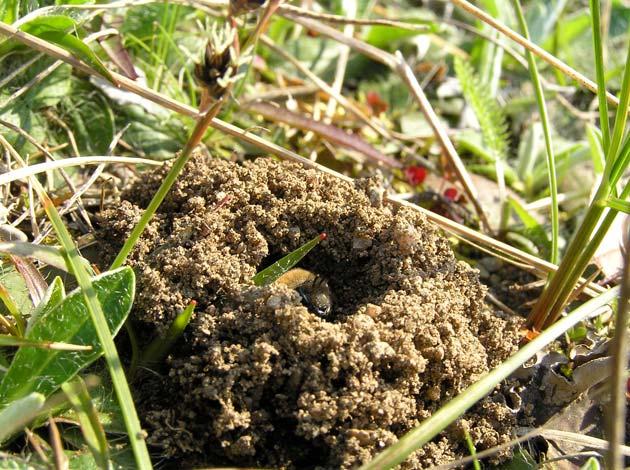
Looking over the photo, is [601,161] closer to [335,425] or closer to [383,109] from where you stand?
[383,109]

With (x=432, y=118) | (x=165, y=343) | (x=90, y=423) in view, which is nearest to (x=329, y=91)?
(x=432, y=118)

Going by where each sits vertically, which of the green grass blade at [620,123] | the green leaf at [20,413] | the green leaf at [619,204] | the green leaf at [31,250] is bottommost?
the green leaf at [20,413]

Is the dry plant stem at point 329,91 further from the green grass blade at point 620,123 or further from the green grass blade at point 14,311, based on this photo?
the green grass blade at point 14,311

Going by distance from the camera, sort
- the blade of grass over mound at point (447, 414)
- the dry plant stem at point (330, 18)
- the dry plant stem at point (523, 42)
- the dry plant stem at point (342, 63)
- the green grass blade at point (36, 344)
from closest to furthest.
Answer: the blade of grass over mound at point (447, 414) → the green grass blade at point (36, 344) → the dry plant stem at point (523, 42) → the dry plant stem at point (330, 18) → the dry plant stem at point (342, 63)

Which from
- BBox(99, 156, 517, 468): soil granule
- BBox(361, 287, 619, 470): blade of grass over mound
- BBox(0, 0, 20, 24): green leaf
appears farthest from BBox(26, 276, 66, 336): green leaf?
BBox(0, 0, 20, 24): green leaf

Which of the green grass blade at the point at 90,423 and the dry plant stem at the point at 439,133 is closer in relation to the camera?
the green grass blade at the point at 90,423

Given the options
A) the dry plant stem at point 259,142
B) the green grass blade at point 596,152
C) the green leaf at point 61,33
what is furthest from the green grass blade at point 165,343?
the green grass blade at point 596,152

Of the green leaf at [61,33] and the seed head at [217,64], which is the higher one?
the seed head at [217,64]
